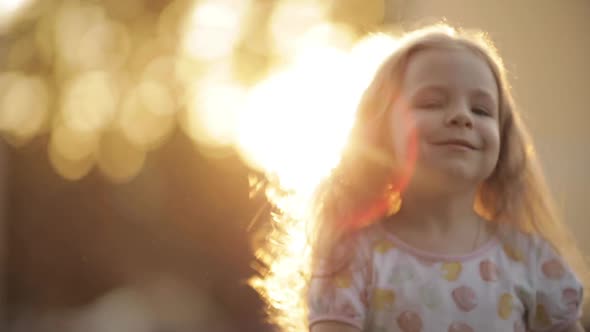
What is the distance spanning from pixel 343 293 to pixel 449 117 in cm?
29

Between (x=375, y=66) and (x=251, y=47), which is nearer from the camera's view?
(x=375, y=66)

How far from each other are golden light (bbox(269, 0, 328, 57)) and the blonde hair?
3.99ft

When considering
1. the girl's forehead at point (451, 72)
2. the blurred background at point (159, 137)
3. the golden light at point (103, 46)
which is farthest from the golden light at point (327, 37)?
A: the girl's forehead at point (451, 72)

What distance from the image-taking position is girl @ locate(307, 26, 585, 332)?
1.00 meters

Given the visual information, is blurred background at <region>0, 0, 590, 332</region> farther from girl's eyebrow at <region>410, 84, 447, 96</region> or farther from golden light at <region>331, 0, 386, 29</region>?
girl's eyebrow at <region>410, 84, 447, 96</region>

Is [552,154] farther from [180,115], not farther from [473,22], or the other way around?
[180,115]

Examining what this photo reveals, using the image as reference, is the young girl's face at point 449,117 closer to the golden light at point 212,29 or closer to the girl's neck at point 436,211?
the girl's neck at point 436,211

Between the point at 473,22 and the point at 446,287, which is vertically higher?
the point at 473,22

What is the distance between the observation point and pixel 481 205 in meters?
1.22

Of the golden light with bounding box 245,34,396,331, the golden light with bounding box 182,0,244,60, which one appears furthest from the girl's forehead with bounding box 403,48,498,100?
the golden light with bounding box 182,0,244,60

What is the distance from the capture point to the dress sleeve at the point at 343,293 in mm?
991

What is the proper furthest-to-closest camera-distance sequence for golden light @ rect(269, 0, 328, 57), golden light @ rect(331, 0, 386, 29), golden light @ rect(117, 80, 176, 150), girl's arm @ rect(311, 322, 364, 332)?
golden light @ rect(117, 80, 176, 150) → golden light @ rect(269, 0, 328, 57) → golden light @ rect(331, 0, 386, 29) → girl's arm @ rect(311, 322, 364, 332)

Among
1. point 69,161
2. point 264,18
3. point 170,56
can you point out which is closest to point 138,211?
point 69,161

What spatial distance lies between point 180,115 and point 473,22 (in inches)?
42.7
